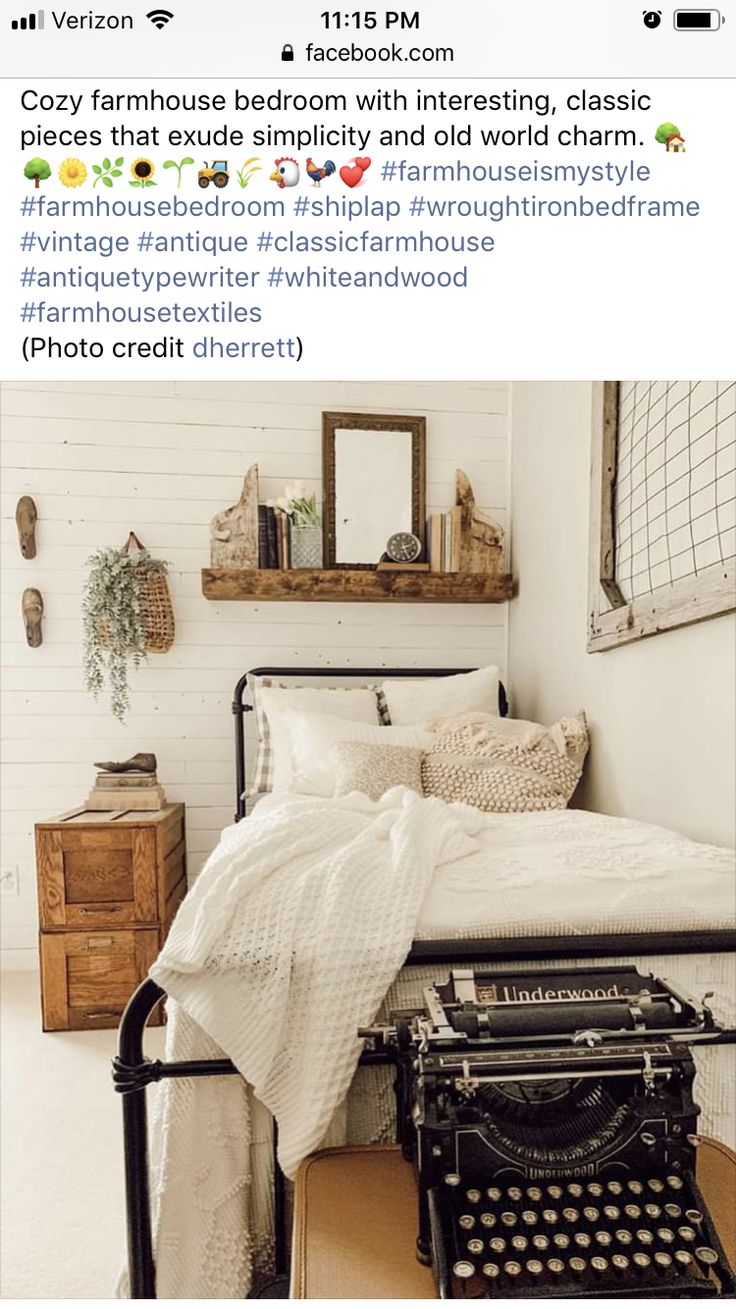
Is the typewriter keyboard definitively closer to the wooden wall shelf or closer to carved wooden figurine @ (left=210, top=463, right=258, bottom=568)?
the wooden wall shelf

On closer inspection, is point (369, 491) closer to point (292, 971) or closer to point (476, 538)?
point (476, 538)

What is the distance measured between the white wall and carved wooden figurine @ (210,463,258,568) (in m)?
0.93

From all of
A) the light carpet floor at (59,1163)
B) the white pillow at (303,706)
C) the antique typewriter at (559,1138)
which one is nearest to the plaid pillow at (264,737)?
the white pillow at (303,706)

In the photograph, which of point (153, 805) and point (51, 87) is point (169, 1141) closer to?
point (51, 87)

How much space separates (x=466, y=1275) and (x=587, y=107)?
3.19ft

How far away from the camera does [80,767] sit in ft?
8.75

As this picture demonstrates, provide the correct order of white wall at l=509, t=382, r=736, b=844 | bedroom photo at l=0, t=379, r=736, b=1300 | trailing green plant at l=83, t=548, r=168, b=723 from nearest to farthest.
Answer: bedroom photo at l=0, t=379, r=736, b=1300 → white wall at l=509, t=382, r=736, b=844 → trailing green plant at l=83, t=548, r=168, b=723

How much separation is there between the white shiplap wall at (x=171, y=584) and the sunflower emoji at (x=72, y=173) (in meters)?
2.09

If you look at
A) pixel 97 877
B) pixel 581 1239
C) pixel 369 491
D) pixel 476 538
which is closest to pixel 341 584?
pixel 369 491

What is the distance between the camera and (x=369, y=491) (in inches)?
107

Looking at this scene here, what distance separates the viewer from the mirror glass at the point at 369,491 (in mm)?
2664

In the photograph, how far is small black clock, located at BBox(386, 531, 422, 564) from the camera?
2637mm

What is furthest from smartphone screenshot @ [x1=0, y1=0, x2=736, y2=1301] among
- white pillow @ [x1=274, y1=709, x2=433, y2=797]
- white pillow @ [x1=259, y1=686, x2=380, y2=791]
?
white pillow @ [x1=259, y1=686, x2=380, y2=791]

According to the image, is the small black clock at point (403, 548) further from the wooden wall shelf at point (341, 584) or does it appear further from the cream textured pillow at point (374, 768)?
the cream textured pillow at point (374, 768)
